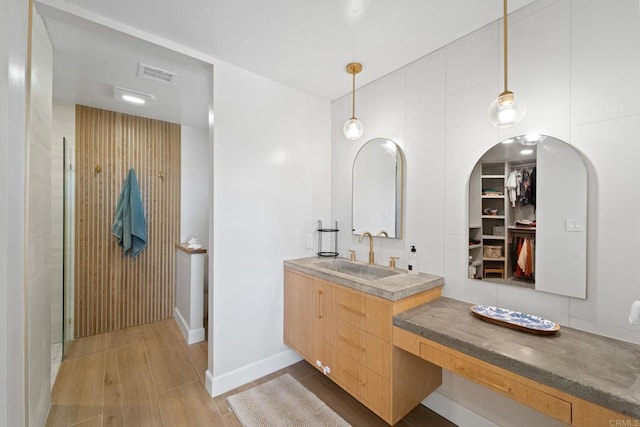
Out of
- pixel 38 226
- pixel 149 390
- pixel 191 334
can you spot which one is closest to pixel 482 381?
pixel 149 390

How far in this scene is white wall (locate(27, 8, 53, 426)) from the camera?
1.37m

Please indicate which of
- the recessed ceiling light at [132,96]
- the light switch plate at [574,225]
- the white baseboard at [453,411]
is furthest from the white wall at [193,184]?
the light switch plate at [574,225]

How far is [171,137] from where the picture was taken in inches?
136

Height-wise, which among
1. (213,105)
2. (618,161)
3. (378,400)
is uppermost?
(213,105)

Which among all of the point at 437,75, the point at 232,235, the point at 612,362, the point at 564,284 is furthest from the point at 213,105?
the point at 612,362

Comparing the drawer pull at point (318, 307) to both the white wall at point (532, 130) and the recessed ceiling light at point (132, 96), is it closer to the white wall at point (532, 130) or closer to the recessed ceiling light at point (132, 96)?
the white wall at point (532, 130)

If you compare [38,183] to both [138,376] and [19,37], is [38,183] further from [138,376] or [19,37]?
[138,376]

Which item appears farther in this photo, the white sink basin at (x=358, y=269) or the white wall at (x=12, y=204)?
the white sink basin at (x=358, y=269)

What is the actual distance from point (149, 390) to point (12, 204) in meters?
1.80

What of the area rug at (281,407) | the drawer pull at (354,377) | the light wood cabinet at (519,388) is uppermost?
the light wood cabinet at (519,388)

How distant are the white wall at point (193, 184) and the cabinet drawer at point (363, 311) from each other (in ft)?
8.16

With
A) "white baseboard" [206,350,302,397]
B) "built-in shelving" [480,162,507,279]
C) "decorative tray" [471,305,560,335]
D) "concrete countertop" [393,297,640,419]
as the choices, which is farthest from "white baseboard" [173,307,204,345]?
"built-in shelving" [480,162,507,279]

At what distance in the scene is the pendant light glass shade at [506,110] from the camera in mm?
1252

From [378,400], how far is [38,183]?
2.34m
